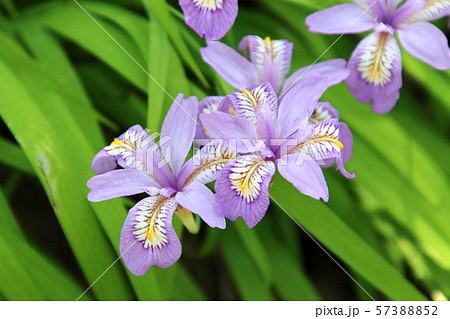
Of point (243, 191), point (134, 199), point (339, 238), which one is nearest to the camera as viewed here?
point (243, 191)

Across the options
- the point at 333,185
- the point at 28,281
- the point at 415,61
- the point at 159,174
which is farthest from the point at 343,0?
the point at 28,281

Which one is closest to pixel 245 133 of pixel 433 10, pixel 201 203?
pixel 201 203

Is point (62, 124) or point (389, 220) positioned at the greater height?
point (62, 124)

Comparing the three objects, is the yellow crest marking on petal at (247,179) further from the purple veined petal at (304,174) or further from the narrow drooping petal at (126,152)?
the narrow drooping petal at (126,152)

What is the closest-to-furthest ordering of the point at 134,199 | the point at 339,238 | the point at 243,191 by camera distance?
1. the point at 243,191
2. the point at 339,238
3. the point at 134,199

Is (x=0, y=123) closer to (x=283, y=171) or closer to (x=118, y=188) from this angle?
(x=118, y=188)

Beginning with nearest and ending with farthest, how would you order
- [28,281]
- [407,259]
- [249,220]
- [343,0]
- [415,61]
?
[249,220], [28,281], [343,0], [415,61], [407,259]

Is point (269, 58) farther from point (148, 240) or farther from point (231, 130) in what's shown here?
point (148, 240)
